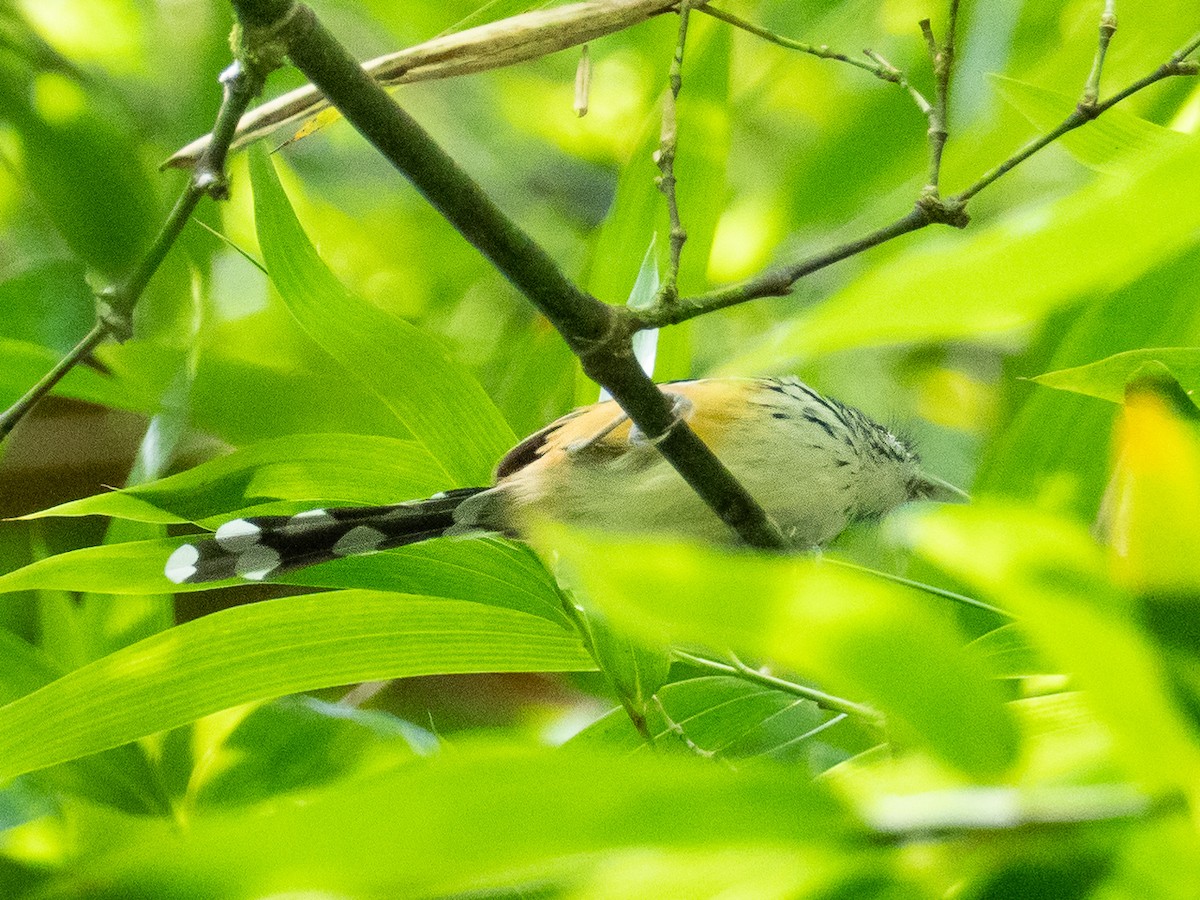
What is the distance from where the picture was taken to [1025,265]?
0.94 feet

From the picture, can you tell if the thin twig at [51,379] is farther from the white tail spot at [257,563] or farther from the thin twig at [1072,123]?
the thin twig at [1072,123]

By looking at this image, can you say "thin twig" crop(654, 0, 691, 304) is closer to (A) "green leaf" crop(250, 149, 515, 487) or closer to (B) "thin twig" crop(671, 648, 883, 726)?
(A) "green leaf" crop(250, 149, 515, 487)

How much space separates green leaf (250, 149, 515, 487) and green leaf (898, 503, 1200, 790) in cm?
59

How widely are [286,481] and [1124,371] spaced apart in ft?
1.92

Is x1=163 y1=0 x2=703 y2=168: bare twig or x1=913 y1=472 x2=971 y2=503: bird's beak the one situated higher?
x1=163 y1=0 x2=703 y2=168: bare twig

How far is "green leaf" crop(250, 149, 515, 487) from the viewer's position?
30.9 inches

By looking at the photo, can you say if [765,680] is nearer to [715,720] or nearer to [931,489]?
[715,720]

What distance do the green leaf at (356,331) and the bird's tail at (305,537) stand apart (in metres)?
0.10

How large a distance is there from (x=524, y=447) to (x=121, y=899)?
0.77 metres

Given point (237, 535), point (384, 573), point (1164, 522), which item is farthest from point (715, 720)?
point (1164, 522)

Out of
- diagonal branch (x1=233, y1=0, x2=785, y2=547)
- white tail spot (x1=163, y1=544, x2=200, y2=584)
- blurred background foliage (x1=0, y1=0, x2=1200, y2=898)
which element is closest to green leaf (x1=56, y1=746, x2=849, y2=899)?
blurred background foliage (x1=0, y1=0, x2=1200, y2=898)

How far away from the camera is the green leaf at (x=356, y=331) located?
784 mm

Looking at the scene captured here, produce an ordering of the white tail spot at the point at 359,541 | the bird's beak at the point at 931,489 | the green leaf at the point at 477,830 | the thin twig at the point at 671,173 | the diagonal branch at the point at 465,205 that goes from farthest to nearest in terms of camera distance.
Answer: the bird's beak at the point at 931,489 < the white tail spot at the point at 359,541 < the thin twig at the point at 671,173 < the diagonal branch at the point at 465,205 < the green leaf at the point at 477,830

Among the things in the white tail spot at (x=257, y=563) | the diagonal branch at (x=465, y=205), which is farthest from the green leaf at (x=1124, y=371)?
the white tail spot at (x=257, y=563)
